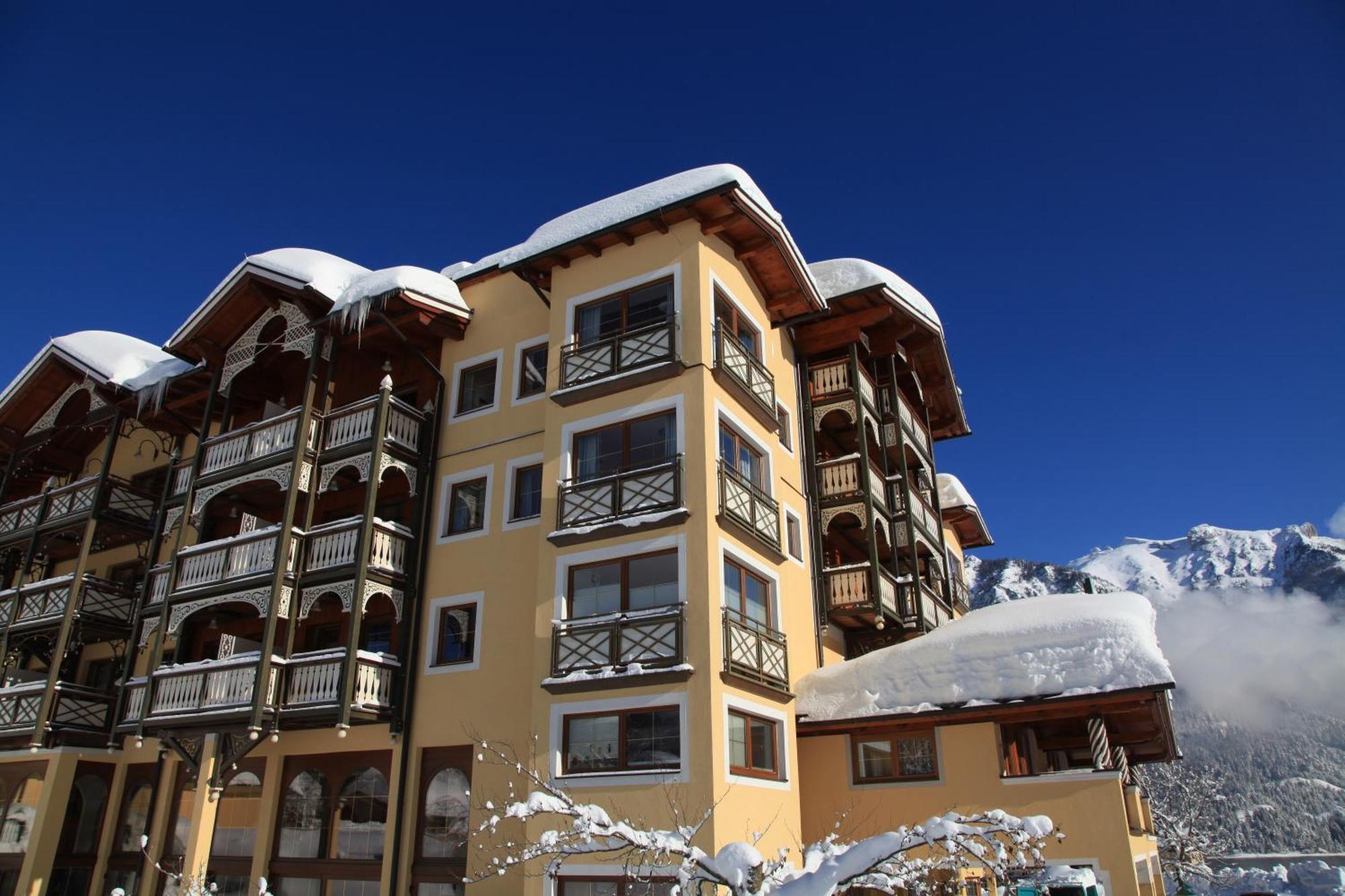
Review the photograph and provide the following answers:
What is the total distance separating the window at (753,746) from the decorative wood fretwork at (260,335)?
560 inches

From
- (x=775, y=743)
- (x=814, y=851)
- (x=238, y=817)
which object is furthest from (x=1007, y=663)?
(x=238, y=817)

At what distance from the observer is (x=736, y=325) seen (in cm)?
2192

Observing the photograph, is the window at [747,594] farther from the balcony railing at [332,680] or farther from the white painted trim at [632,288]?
the balcony railing at [332,680]

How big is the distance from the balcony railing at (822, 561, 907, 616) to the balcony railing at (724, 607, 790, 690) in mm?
3869

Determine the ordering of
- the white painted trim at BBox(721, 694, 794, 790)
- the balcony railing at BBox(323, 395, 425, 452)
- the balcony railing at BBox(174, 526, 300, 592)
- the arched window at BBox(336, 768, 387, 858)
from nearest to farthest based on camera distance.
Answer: the white painted trim at BBox(721, 694, 794, 790), the arched window at BBox(336, 768, 387, 858), the balcony railing at BBox(174, 526, 300, 592), the balcony railing at BBox(323, 395, 425, 452)

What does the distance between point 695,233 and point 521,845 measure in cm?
1322

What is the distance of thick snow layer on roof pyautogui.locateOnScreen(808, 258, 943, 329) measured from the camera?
81.7 ft

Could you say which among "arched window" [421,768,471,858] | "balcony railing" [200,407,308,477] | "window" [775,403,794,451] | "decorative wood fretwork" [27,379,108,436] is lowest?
"arched window" [421,768,471,858]

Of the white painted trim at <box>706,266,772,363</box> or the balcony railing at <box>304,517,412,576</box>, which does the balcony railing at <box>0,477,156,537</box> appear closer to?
the balcony railing at <box>304,517,412,576</box>

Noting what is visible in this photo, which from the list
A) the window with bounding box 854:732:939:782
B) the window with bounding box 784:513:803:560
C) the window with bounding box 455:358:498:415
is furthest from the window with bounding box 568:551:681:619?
the window with bounding box 455:358:498:415

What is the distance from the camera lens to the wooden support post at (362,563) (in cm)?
1939

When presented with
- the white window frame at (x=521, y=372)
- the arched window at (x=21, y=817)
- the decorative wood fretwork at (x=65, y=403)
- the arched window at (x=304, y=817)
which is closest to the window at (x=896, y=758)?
the white window frame at (x=521, y=372)

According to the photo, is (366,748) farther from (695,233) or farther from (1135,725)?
(1135,725)

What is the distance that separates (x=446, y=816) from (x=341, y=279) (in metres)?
13.5
